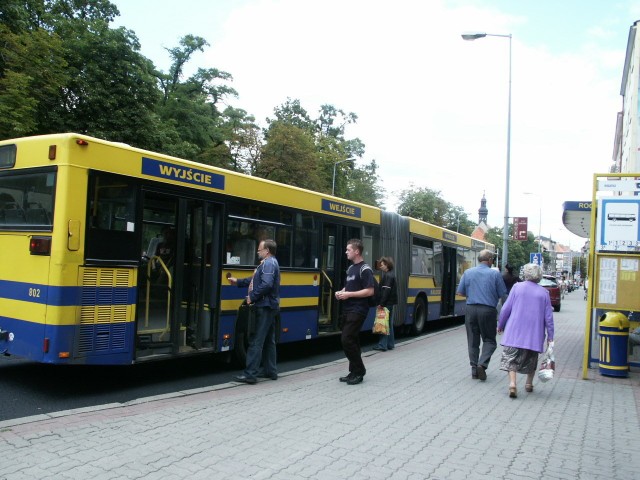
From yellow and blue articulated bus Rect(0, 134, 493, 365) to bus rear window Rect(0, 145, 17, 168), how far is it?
0.02 meters

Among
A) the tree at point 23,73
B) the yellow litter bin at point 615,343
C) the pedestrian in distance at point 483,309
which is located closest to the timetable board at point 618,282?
the yellow litter bin at point 615,343

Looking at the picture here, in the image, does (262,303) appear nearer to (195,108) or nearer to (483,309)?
(483,309)

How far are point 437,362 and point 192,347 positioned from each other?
14.6 ft

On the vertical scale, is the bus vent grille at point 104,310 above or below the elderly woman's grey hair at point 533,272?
below

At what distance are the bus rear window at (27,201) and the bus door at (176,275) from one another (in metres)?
1.06

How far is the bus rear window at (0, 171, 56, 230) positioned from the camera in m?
6.21

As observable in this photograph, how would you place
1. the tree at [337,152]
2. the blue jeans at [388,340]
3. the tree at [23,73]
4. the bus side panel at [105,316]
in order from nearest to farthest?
1. the bus side panel at [105,316]
2. the blue jeans at [388,340]
3. the tree at [23,73]
4. the tree at [337,152]

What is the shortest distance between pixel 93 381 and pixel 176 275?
1737 millimetres

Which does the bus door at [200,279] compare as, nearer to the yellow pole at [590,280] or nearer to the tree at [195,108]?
the yellow pole at [590,280]

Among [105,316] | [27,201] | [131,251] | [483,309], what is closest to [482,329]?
[483,309]

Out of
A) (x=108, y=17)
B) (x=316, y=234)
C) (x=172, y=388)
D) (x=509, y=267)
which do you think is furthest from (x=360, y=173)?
(x=172, y=388)

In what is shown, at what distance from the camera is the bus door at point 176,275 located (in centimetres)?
707

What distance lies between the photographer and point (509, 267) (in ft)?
50.4

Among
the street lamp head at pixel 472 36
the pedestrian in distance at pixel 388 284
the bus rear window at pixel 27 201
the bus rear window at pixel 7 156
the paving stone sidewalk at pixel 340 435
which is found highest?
the street lamp head at pixel 472 36
